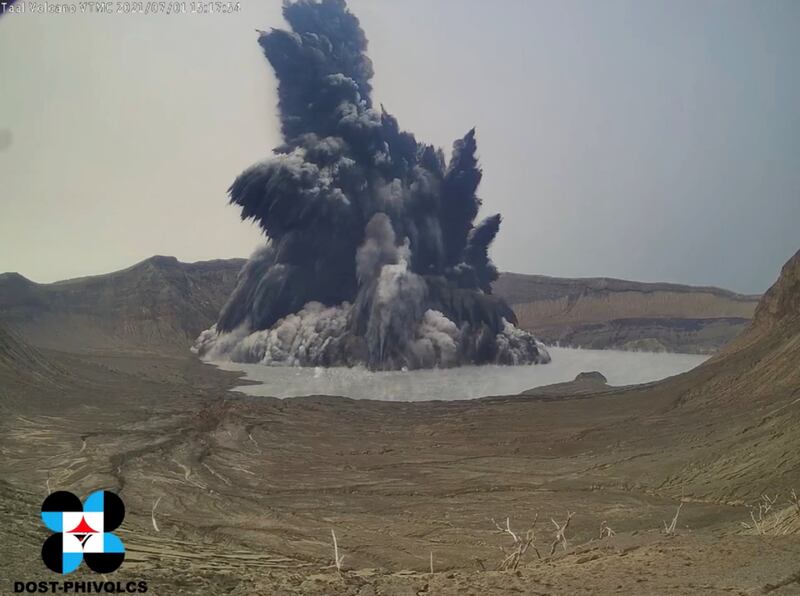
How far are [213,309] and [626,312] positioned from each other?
55.4 metres

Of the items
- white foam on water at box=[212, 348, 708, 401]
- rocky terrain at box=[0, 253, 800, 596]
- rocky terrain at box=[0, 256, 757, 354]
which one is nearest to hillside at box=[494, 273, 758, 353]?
rocky terrain at box=[0, 256, 757, 354]

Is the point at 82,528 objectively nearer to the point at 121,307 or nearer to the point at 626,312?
the point at 121,307

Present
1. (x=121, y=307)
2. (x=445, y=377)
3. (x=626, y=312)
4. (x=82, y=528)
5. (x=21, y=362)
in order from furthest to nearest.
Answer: (x=626, y=312)
(x=121, y=307)
(x=445, y=377)
(x=21, y=362)
(x=82, y=528)

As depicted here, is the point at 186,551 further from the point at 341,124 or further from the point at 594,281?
the point at 594,281

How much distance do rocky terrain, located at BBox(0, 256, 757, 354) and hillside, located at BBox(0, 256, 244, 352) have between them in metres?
0.11

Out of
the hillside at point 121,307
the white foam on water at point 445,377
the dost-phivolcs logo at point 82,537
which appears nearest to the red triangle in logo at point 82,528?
the dost-phivolcs logo at point 82,537

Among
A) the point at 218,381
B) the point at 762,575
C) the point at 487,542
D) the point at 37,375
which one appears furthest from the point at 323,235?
the point at 762,575

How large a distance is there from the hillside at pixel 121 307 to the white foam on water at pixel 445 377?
1710 centimetres

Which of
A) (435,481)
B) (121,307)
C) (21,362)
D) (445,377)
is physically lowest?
(435,481)

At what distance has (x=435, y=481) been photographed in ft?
61.1

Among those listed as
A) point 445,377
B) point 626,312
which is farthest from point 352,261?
point 626,312

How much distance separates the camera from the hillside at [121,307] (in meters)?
69.2

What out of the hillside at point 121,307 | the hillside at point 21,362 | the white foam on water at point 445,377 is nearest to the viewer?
the hillside at point 21,362

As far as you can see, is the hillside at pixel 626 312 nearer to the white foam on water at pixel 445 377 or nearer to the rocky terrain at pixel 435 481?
the white foam on water at pixel 445 377
